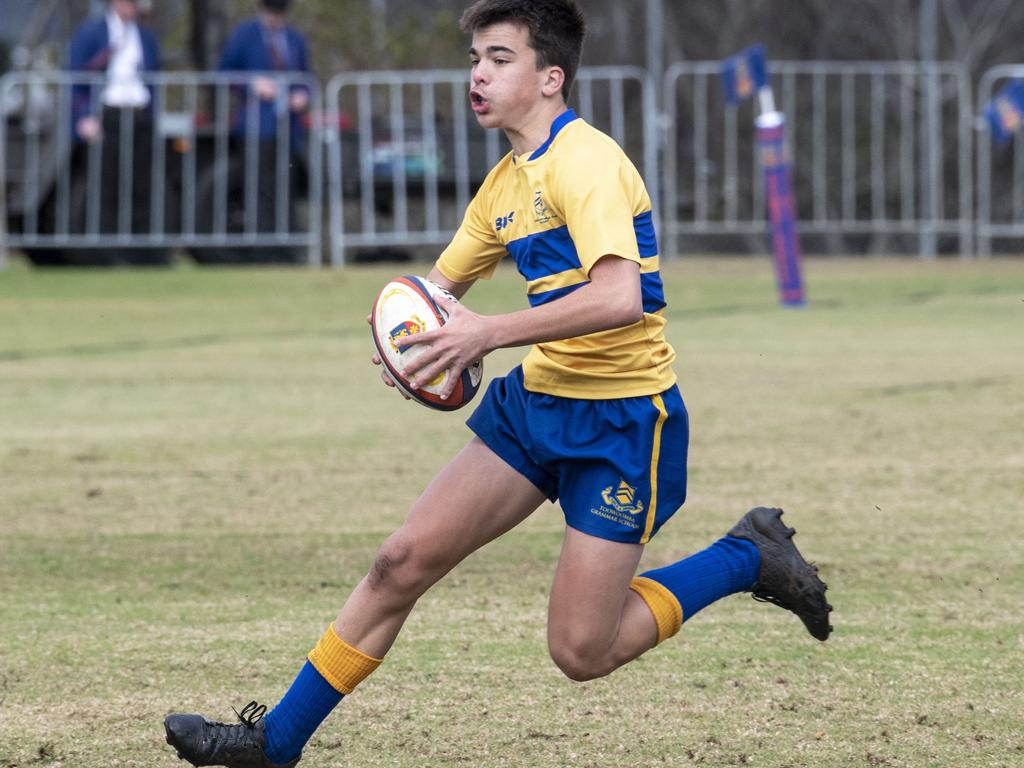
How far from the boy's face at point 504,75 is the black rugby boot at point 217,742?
56.6 inches

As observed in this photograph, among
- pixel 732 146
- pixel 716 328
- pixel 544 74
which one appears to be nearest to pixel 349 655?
pixel 544 74

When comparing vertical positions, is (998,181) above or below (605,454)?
above

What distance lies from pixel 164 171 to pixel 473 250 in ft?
44.2

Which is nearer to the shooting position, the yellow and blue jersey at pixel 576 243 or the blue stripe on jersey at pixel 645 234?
the yellow and blue jersey at pixel 576 243

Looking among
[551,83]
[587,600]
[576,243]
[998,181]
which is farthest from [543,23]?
[998,181]

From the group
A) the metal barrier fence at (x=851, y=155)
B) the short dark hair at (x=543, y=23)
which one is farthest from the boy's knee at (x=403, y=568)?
the metal barrier fence at (x=851, y=155)

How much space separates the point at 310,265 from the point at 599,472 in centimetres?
1413

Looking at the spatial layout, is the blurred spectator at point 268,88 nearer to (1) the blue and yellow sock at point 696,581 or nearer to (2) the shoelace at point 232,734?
(1) the blue and yellow sock at point 696,581

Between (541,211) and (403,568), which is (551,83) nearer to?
(541,211)

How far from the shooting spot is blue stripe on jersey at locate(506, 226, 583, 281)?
3.97 m

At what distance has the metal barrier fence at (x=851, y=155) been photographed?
18.8m

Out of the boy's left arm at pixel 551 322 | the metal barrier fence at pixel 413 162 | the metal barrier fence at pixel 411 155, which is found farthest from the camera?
the metal barrier fence at pixel 411 155

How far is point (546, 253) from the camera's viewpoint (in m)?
4.00

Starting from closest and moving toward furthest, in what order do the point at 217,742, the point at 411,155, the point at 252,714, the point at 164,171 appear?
the point at 217,742, the point at 252,714, the point at 164,171, the point at 411,155
